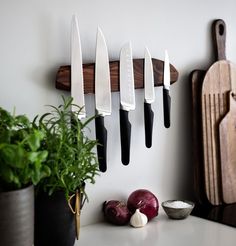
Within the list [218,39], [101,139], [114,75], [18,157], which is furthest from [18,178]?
[218,39]

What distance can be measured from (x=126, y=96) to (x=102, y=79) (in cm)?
8

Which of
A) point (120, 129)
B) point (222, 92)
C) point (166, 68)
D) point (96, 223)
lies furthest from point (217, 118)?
point (96, 223)

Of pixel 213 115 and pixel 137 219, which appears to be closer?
pixel 137 219

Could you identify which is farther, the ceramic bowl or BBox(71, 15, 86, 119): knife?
the ceramic bowl

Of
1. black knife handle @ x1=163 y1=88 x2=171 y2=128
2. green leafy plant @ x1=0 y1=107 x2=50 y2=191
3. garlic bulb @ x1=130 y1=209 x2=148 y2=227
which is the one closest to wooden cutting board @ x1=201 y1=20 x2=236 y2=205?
black knife handle @ x1=163 y1=88 x2=171 y2=128

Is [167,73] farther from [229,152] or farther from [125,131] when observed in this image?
[229,152]

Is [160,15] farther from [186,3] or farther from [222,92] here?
[222,92]

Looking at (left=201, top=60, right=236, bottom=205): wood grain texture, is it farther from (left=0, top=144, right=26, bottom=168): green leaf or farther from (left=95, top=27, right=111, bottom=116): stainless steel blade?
(left=0, top=144, right=26, bottom=168): green leaf

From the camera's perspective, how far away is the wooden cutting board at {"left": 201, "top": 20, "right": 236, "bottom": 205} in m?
1.07

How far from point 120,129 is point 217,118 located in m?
0.33

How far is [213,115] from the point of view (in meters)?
1.09

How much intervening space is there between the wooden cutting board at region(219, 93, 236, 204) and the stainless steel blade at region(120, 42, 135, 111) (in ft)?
1.06

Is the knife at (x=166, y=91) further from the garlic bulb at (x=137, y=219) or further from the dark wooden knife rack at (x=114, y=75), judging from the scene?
the garlic bulb at (x=137, y=219)

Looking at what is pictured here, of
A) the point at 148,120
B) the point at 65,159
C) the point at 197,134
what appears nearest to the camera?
the point at 65,159
